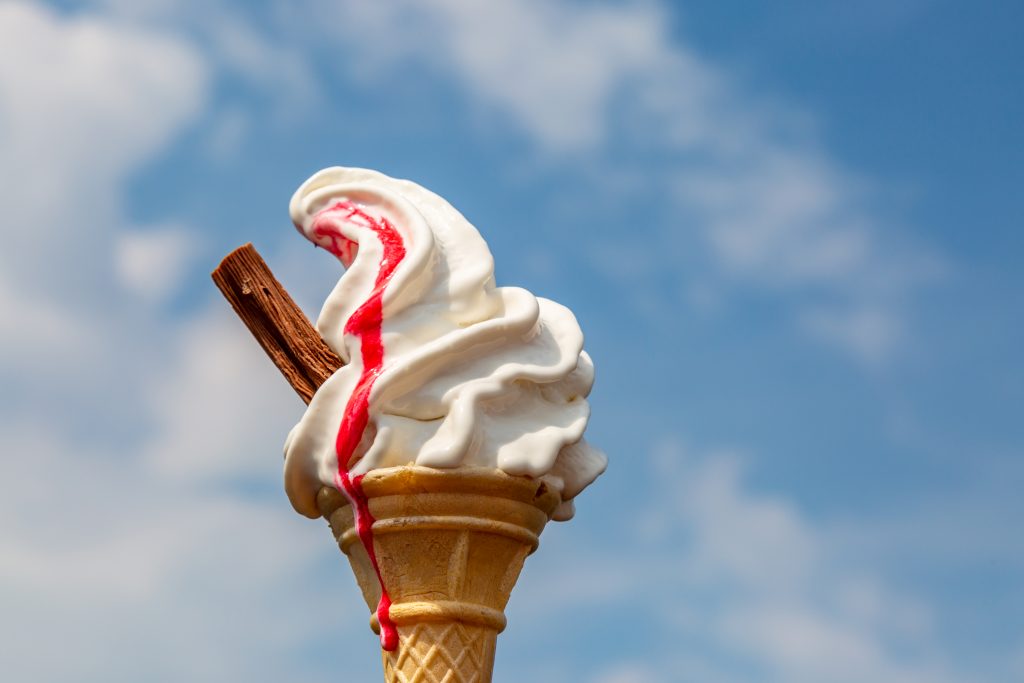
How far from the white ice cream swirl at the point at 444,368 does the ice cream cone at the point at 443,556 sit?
82 mm

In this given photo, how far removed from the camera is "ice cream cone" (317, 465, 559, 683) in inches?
219

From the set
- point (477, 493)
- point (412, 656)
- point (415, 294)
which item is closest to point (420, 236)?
point (415, 294)

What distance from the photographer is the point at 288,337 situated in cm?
599

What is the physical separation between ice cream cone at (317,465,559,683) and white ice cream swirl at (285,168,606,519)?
8cm

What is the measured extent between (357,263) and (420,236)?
26cm

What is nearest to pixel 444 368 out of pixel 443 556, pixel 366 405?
pixel 366 405

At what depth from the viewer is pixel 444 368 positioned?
18.8ft

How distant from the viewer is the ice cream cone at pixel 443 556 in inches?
219

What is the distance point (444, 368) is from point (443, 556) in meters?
0.69

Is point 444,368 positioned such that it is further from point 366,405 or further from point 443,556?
point 443,556

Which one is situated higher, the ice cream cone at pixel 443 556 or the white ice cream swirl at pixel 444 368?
the white ice cream swirl at pixel 444 368

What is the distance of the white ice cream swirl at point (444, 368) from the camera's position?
18.5ft

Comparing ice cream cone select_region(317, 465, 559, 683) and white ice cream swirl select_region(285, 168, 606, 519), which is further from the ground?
white ice cream swirl select_region(285, 168, 606, 519)

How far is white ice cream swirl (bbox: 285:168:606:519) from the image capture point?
5.62m
